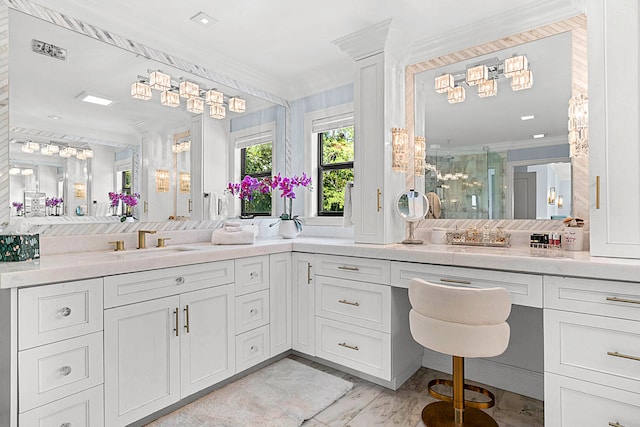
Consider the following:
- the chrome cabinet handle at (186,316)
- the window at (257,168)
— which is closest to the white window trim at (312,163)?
the window at (257,168)

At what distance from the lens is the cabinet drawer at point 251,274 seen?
2.41 m

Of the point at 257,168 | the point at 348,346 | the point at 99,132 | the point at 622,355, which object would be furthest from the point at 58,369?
the point at 622,355

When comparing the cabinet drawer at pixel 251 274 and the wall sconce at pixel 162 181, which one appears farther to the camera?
the wall sconce at pixel 162 181

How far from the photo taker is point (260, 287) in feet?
8.39

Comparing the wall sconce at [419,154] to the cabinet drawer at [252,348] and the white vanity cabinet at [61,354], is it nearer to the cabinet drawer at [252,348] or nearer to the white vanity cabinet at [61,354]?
the cabinet drawer at [252,348]

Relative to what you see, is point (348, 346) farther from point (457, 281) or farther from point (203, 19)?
point (203, 19)

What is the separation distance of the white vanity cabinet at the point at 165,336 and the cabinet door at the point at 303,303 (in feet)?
1.87

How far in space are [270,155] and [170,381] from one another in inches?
88.3

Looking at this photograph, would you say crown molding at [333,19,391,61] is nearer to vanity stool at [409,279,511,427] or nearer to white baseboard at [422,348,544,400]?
vanity stool at [409,279,511,427]

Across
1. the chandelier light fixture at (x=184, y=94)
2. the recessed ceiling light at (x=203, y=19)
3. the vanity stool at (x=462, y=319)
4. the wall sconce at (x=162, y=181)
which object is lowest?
the vanity stool at (x=462, y=319)

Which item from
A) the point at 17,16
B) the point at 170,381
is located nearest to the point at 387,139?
the point at 170,381

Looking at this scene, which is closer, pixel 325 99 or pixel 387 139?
pixel 387 139

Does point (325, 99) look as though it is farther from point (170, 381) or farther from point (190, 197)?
point (170, 381)

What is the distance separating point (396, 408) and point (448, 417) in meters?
0.30
